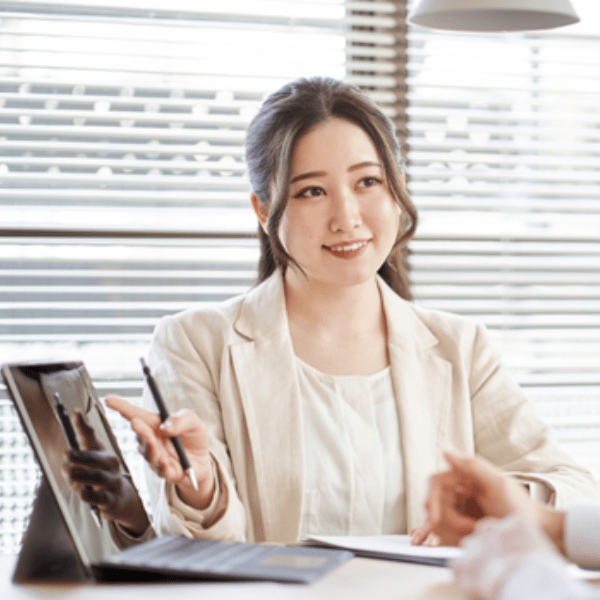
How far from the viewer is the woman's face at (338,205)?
5.78ft

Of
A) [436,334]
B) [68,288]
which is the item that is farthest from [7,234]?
Result: [436,334]

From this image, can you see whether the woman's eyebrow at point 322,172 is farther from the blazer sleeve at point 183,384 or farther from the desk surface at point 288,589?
the desk surface at point 288,589

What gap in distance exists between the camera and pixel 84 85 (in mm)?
2426

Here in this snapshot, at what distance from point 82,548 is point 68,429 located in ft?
0.53

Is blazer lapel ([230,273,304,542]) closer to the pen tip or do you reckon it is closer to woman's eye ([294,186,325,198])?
woman's eye ([294,186,325,198])

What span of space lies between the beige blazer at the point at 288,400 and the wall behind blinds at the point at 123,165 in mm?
623

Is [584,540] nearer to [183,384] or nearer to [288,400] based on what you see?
[288,400]

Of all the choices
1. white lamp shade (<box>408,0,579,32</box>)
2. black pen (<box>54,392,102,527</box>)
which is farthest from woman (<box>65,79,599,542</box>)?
black pen (<box>54,392,102,527</box>)

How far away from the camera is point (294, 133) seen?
1.79 metres

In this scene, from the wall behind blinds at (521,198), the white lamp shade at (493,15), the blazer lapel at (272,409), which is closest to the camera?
the white lamp shade at (493,15)

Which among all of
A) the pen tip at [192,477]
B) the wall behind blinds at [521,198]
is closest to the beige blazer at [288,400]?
the pen tip at [192,477]

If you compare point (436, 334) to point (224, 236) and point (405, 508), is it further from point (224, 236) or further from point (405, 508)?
point (224, 236)

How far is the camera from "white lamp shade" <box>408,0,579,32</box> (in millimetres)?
1479

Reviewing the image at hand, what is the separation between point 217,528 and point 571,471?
72 cm
